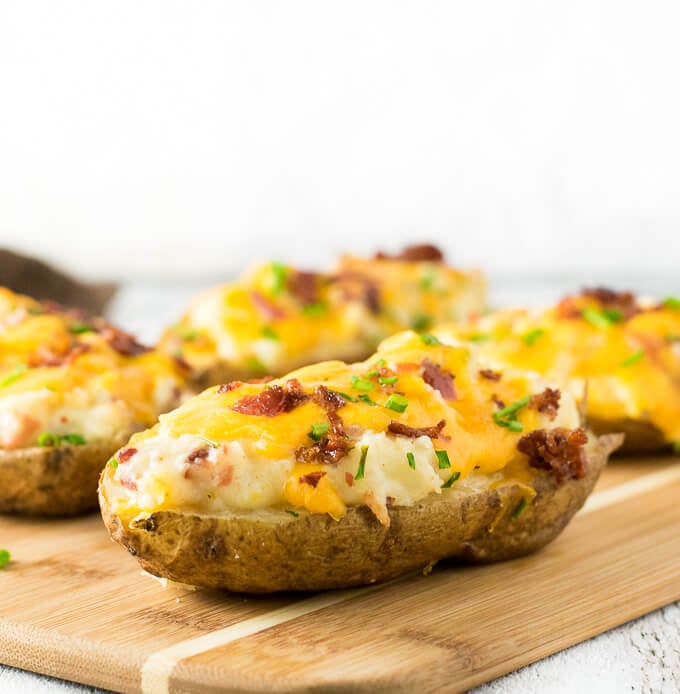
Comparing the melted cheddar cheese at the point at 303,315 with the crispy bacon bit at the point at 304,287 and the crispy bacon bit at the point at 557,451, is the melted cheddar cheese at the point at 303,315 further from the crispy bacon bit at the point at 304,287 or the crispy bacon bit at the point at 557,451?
the crispy bacon bit at the point at 557,451

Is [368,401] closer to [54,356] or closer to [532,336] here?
[54,356]

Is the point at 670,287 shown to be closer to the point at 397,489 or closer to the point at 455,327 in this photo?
the point at 455,327

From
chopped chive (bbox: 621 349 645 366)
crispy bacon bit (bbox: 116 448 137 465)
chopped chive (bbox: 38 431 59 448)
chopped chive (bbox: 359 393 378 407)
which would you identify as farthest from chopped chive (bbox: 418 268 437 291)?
crispy bacon bit (bbox: 116 448 137 465)

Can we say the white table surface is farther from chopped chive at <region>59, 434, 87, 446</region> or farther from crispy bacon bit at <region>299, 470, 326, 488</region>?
chopped chive at <region>59, 434, 87, 446</region>

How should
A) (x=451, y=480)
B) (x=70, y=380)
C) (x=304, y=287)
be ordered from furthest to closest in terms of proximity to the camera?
(x=304, y=287) → (x=70, y=380) → (x=451, y=480)

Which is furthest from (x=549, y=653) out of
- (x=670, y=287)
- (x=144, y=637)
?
(x=670, y=287)

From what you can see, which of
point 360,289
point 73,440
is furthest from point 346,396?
point 360,289

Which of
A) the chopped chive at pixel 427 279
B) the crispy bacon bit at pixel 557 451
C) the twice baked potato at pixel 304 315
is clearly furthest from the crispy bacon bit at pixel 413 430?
the chopped chive at pixel 427 279
